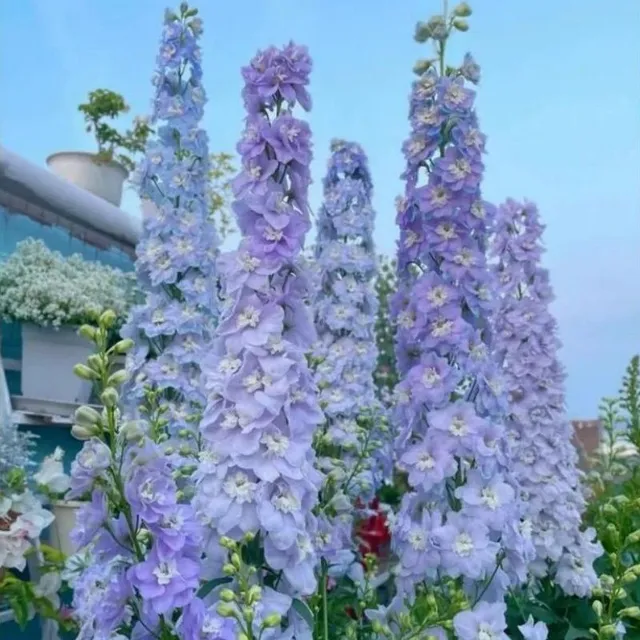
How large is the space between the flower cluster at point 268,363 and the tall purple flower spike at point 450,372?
9.1 inches

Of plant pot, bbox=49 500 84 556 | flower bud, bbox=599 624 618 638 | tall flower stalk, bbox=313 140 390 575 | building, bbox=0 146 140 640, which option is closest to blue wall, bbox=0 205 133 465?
building, bbox=0 146 140 640

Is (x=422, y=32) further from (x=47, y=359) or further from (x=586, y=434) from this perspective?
(x=586, y=434)

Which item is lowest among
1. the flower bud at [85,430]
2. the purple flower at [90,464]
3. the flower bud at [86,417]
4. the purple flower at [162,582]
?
the purple flower at [162,582]

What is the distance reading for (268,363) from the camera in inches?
39.8

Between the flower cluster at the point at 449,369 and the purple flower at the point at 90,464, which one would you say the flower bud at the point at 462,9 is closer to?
the flower cluster at the point at 449,369

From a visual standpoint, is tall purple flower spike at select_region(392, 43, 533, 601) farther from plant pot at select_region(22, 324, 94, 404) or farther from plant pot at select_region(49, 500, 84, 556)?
plant pot at select_region(22, 324, 94, 404)

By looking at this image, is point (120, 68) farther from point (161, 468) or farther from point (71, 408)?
point (161, 468)

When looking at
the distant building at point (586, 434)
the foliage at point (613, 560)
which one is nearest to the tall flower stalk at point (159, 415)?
the foliage at point (613, 560)

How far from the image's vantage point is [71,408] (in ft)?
6.20

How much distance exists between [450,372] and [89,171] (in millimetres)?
1534

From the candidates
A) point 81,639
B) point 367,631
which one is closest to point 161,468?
point 81,639

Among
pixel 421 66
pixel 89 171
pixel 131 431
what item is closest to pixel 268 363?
pixel 131 431

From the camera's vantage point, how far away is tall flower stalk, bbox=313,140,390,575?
5.90ft

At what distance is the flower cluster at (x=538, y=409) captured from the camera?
1.58 meters
